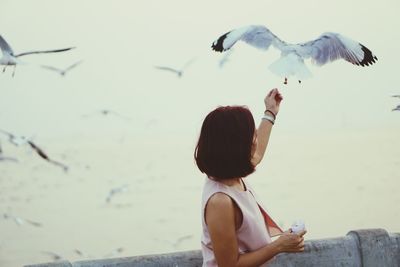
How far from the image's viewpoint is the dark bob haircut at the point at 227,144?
1.67 meters

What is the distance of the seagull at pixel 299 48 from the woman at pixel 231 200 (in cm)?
108

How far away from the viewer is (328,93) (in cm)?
290

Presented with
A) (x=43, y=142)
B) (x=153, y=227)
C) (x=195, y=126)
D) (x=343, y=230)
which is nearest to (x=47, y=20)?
(x=43, y=142)

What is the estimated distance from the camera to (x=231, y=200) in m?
1.67

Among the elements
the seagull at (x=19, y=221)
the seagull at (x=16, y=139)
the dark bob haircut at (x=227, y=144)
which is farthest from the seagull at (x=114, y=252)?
the dark bob haircut at (x=227, y=144)

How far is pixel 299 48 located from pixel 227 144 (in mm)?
1258

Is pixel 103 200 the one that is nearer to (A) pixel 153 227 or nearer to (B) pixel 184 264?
(A) pixel 153 227

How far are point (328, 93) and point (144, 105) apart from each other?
85 cm

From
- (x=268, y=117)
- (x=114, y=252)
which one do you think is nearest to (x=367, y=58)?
(x=268, y=117)

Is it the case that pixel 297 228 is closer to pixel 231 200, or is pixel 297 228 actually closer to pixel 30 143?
pixel 231 200

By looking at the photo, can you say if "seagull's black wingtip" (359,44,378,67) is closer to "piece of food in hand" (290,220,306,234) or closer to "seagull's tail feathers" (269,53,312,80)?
"seagull's tail feathers" (269,53,312,80)

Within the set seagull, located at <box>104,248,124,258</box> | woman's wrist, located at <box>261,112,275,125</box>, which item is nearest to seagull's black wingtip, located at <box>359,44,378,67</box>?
woman's wrist, located at <box>261,112,275,125</box>

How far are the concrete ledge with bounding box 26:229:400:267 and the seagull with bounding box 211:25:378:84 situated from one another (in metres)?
0.73

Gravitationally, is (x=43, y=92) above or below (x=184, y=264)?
above
